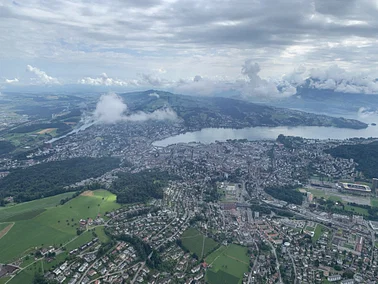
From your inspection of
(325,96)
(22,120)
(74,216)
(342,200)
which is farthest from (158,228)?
(325,96)

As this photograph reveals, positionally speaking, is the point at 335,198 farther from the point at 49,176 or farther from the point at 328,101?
the point at 328,101

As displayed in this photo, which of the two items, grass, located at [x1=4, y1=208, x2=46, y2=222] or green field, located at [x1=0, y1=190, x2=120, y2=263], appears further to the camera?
grass, located at [x1=4, y1=208, x2=46, y2=222]

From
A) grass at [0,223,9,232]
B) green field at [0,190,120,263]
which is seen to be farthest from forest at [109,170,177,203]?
grass at [0,223,9,232]

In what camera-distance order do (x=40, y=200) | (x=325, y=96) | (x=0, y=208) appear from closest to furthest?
(x=0, y=208), (x=40, y=200), (x=325, y=96)

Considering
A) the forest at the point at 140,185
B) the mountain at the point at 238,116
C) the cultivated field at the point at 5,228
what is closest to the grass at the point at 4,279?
the cultivated field at the point at 5,228

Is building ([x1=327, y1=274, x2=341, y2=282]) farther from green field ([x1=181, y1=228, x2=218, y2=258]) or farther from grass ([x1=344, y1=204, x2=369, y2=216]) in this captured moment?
grass ([x1=344, y1=204, x2=369, y2=216])

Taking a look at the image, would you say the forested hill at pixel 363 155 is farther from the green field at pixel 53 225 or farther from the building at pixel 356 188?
the green field at pixel 53 225

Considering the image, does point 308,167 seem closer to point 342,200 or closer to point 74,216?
point 342,200
